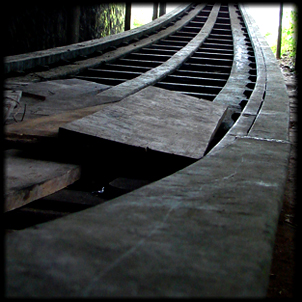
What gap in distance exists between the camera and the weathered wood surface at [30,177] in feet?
5.32

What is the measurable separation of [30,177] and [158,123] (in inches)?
38.0

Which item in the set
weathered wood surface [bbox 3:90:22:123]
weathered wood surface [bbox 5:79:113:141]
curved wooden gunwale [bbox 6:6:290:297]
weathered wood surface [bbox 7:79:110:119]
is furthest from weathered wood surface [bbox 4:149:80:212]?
weathered wood surface [bbox 7:79:110:119]

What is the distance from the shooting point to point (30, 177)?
1794mm

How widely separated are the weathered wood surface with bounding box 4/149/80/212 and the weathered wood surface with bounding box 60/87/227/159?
0.21 meters

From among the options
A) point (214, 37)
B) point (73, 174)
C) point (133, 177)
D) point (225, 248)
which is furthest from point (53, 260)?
point (214, 37)

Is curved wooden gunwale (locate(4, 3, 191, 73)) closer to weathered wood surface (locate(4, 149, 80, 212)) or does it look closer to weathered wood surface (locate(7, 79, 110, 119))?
weathered wood surface (locate(7, 79, 110, 119))

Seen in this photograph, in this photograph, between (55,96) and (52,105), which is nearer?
(52,105)

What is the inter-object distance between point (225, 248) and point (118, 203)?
1.45 ft

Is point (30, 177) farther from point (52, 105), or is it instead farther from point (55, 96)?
point (55, 96)

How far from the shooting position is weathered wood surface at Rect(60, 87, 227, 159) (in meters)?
2.11

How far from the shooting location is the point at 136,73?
5125mm

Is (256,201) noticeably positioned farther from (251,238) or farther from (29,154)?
(29,154)

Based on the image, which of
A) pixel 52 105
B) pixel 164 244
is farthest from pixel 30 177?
pixel 52 105

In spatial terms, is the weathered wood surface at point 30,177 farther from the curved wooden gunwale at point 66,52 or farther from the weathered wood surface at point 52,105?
the curved wooden gunwale at point 66,52
